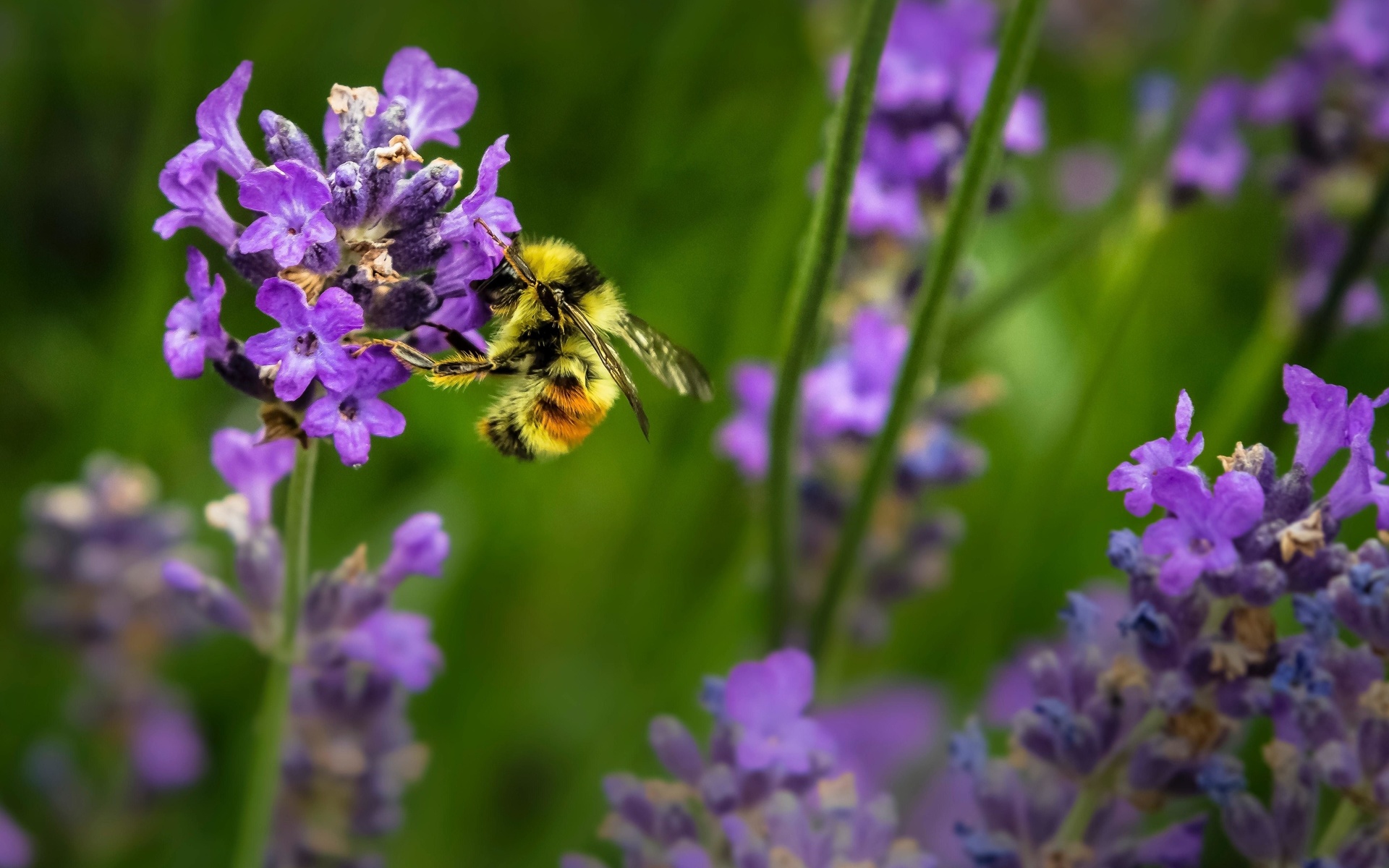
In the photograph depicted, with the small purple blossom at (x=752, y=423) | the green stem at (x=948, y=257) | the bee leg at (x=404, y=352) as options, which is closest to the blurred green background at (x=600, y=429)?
the small purple blossom at (x=752, y=423)

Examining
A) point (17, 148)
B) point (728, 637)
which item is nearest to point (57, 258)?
point (17, 148)

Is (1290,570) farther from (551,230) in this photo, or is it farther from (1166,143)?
(551,230)

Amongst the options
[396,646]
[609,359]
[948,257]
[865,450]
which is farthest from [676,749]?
[865,450]

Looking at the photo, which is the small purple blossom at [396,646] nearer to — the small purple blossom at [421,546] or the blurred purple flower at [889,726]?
Answer: the small purple blossom at [421,546]

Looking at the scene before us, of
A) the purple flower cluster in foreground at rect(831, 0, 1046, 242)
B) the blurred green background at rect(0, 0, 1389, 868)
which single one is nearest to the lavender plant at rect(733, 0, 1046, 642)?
the purple flower cluster in foreground at rect(831, 0, 1046, 242)

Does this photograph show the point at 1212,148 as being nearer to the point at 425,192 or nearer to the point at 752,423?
the point at 752,423
